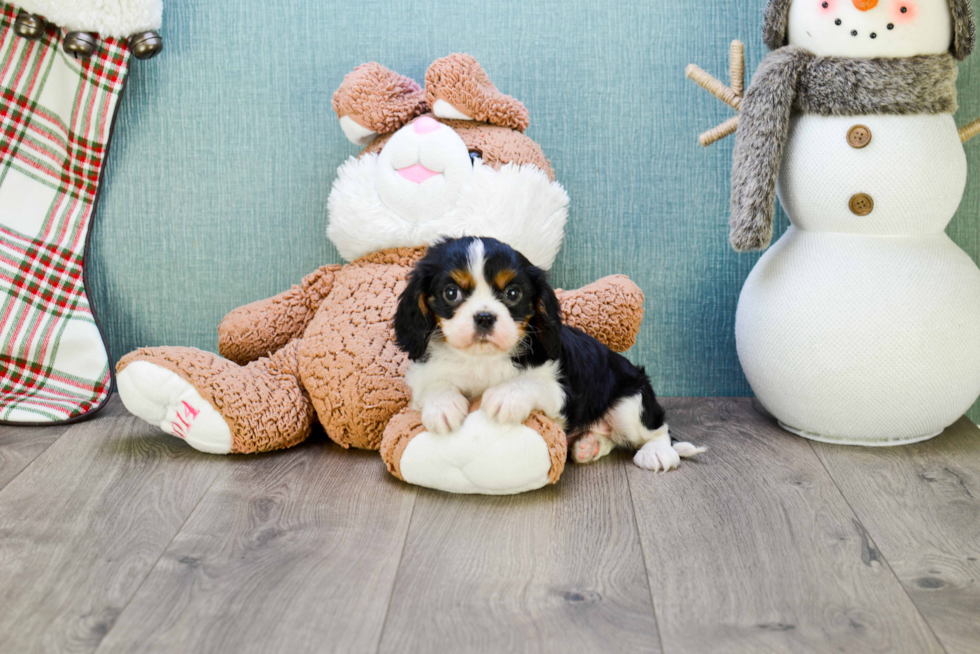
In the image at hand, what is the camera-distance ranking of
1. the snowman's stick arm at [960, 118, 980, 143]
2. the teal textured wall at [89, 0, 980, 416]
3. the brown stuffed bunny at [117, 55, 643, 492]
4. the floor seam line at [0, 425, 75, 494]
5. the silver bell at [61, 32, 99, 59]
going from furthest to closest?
the teal textured wall at [89, 0, 980, 416], the silver bell at [61, 32, 99, 59], the snowman's stick arm at [960, 118, 980, 143], the brown stuffed bunny at [117, 55, 643, 492], the floor seam line at [0, 425, 75, 494]

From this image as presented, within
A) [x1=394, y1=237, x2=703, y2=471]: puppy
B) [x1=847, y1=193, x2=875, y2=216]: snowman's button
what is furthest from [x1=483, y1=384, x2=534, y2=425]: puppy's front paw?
[x1=847, y1=193, x2=875, y2=216]: snowman's button

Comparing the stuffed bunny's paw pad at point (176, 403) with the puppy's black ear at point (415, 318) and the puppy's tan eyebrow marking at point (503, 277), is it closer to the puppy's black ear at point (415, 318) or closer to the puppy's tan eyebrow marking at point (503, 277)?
the puppy's black ear at point (415, 318)

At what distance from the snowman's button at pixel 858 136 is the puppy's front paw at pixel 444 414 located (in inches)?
36.2

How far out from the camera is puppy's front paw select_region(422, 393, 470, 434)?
5.20 feet

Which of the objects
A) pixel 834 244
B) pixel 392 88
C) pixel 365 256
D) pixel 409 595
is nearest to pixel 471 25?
pixel 392 88

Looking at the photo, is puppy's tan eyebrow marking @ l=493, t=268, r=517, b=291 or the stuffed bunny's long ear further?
the stuffed bunny's long ear

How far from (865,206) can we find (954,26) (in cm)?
38

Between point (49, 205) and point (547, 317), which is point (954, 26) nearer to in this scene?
point (547, 317)

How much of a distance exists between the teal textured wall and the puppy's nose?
733 millimetres

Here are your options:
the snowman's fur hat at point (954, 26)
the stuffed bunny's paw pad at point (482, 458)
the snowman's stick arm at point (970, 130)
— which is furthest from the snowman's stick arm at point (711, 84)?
the stuffed bunny's paw pad at point (482, 458)

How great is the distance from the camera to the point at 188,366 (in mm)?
1765

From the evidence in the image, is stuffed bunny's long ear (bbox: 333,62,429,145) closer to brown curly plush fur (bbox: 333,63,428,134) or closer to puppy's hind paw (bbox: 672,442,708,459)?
brown curly plush fur (bbox: 333,63,428,134)

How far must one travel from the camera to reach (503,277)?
60.3 inches

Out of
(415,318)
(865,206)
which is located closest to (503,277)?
(415,318)
